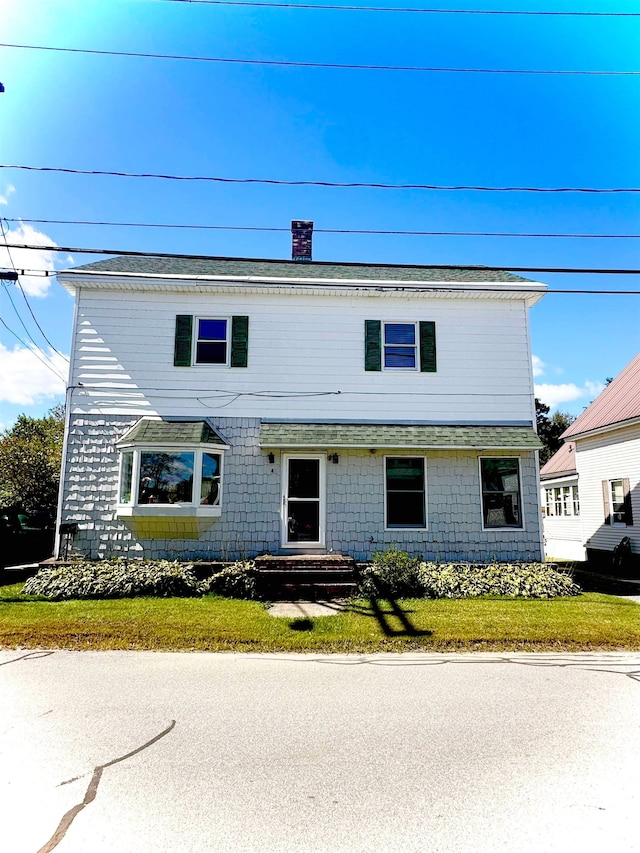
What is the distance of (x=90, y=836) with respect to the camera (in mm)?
2826

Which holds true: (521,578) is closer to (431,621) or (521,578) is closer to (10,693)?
(431,621)

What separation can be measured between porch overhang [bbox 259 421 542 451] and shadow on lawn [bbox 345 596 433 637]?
11.0ft

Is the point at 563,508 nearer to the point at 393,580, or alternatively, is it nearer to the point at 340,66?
the point at 393,580

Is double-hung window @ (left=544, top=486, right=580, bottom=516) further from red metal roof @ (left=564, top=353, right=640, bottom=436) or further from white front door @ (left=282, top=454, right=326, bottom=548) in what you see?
white front door @ (left=282, top=454, right=326, bottom=548)

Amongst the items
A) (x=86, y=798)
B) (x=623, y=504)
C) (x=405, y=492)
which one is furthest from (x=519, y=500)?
(x=86, y=798)

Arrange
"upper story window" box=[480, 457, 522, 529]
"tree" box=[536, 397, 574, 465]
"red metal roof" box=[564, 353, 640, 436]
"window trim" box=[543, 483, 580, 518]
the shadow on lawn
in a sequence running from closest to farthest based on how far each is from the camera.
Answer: the shadow on lawn, "upper story window" box=[480, 457, 522, 529], "red metal roof" box=[564, 353, 640, 436], "window trim" box=[543, 483, 580, 518], "tree" box=[536, 397, 574, 465]

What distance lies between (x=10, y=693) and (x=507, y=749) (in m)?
4.87

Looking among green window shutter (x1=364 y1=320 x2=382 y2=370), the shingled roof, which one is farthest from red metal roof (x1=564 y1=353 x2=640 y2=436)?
green window shutter (x1=364 y1=320 x2=382 y2=370)

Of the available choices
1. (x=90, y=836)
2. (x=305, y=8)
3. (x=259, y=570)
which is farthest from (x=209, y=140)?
(x=90, y=836)

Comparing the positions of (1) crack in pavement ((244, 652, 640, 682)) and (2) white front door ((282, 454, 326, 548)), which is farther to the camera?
(2) white front door ((282, 454, 326, 548))

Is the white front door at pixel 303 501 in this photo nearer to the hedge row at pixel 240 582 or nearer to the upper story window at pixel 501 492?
the hedge row at pixel 240 582

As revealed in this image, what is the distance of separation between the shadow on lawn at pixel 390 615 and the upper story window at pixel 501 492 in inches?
135

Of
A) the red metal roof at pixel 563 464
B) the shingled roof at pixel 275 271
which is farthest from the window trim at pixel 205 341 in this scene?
the red metal roof at pixel 563 464

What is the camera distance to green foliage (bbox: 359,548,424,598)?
1015cm
